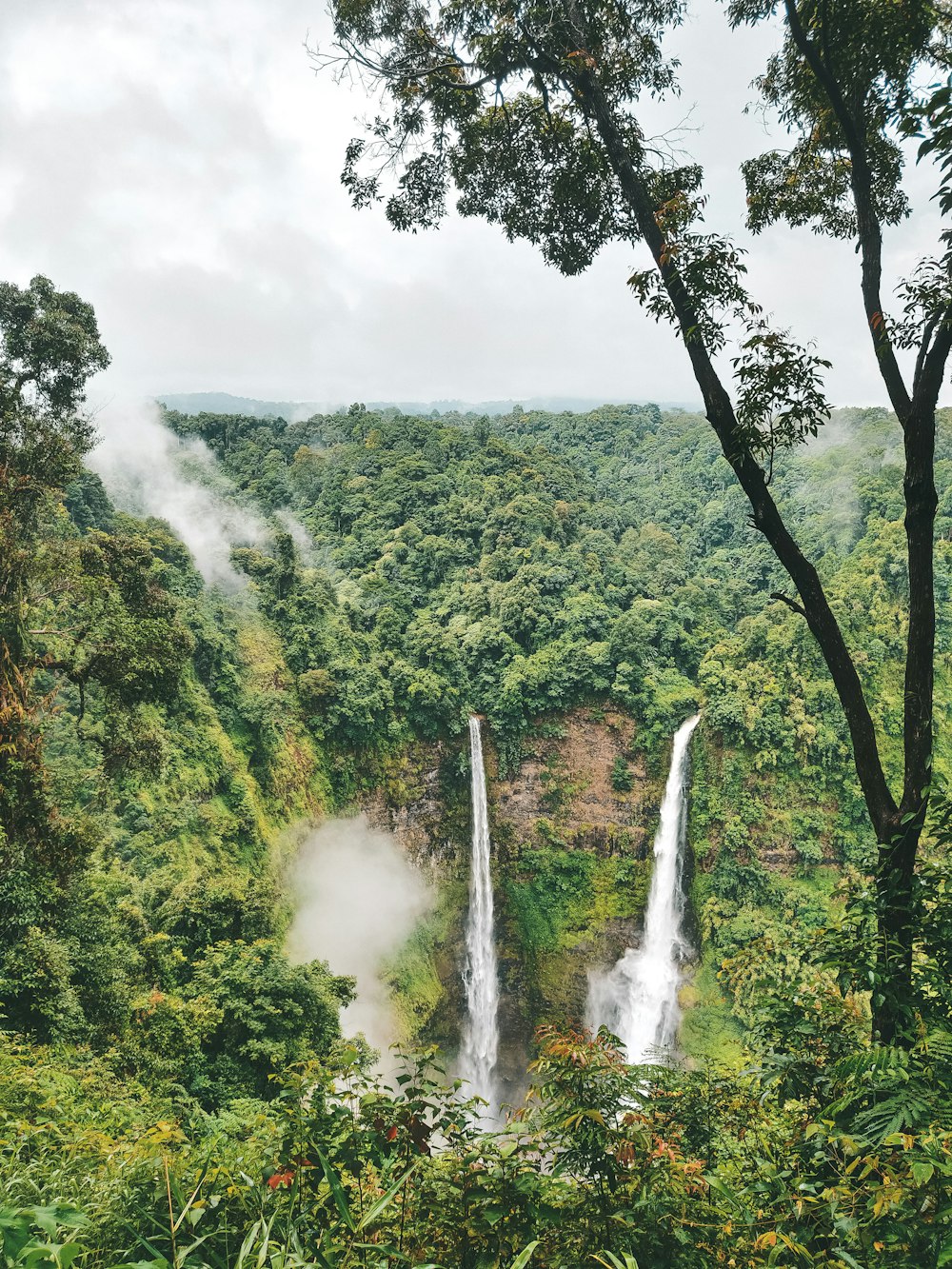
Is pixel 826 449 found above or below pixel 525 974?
above

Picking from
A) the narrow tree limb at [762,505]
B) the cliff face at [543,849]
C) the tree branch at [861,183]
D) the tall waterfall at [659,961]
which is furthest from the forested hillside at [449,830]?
the tree branch at [861,183]

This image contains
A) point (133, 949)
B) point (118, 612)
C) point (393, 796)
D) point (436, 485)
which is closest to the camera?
point (118, 612)

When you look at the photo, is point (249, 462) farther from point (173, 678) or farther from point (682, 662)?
point (173, 678)

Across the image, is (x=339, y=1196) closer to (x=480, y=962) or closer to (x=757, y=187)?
(x=757, y=187)

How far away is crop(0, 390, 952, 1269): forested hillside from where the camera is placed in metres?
2.14

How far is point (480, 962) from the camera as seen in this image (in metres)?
20.8

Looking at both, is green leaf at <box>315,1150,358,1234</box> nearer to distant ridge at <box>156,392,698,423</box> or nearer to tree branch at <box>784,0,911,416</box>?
tree branch at <box>784,0,911,416</box>

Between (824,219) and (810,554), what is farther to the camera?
(810,554)

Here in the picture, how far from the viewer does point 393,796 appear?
71.0 feet

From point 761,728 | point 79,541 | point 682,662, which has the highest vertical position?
point 79,541

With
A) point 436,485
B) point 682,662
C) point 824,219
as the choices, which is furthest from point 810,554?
point 824,219

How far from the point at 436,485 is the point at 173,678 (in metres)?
23.8

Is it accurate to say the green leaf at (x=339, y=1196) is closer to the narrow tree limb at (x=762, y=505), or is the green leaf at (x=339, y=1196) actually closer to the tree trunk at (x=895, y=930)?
the tree trunk at (x=895, y=930)

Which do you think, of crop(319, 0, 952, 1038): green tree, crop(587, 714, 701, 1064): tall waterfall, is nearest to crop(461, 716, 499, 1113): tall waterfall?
crop(587, 714, 701, 1064): tall waterfall
